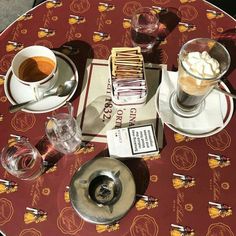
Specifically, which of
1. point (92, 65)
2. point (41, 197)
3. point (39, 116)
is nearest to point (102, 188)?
point (41, 197)

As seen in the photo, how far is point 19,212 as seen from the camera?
910 millimetres

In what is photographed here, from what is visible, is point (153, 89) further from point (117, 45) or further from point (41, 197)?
point (41, 197)

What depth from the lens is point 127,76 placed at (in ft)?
3.30

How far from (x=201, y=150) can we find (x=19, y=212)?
1.64 ft

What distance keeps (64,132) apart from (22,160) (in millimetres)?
138

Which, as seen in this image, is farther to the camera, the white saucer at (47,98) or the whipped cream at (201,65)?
the white saucer at (47,98)

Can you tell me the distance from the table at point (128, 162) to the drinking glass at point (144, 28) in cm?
3

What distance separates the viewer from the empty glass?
98 centimetres

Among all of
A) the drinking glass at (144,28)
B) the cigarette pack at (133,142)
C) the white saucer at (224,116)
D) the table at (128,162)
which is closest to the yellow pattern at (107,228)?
the table at (128,162)

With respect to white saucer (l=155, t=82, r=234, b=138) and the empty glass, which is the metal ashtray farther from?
white saucer (l=155, t=82, r=234, b=138)

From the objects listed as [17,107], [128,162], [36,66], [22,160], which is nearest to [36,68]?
[36,66]

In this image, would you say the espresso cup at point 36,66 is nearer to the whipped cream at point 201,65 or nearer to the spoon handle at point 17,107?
the spoon handle at point 17,107

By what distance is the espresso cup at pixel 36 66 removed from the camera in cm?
102

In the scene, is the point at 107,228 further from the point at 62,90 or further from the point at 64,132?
the point at 62,90
